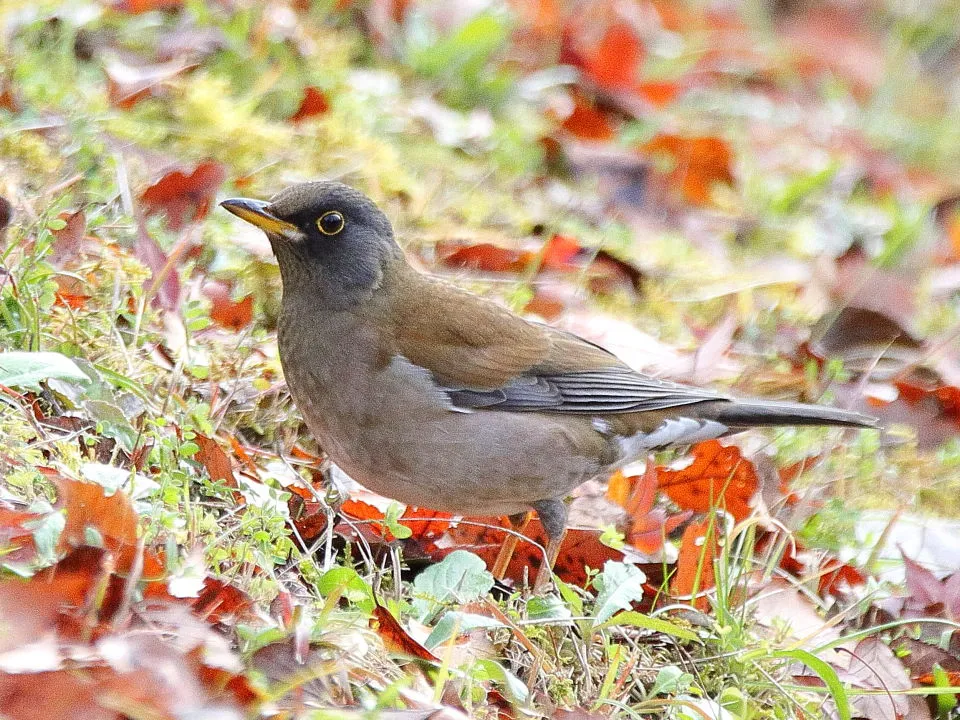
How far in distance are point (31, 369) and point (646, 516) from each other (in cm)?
249

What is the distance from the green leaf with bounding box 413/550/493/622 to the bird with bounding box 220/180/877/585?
1.86 ft

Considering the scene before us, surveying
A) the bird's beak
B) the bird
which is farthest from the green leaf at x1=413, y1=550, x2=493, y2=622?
the bird's beak

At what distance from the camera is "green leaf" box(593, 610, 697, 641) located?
12.8 ft

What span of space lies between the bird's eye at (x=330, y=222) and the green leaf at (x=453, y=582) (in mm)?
1465

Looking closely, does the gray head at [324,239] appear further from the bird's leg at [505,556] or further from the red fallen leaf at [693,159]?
the red fallen leaf at [693,159]

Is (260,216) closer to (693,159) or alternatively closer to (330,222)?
(330,222)

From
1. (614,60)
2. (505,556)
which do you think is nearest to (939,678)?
(505,556)

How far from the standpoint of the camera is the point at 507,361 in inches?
201

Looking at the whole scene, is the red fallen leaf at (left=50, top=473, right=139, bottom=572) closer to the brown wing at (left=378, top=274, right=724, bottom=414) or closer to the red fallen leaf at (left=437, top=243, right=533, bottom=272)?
the brown wing at (left=378, top=274, right=724, bottom=414)

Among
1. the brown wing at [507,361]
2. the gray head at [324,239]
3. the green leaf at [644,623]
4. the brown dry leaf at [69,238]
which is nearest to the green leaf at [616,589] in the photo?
the green leaf at [644,623]

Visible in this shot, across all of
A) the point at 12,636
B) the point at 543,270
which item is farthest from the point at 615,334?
the point at 12,636

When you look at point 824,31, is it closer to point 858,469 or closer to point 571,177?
point 571,177

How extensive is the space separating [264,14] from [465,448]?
148 inches

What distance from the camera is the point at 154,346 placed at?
4.76 metres
